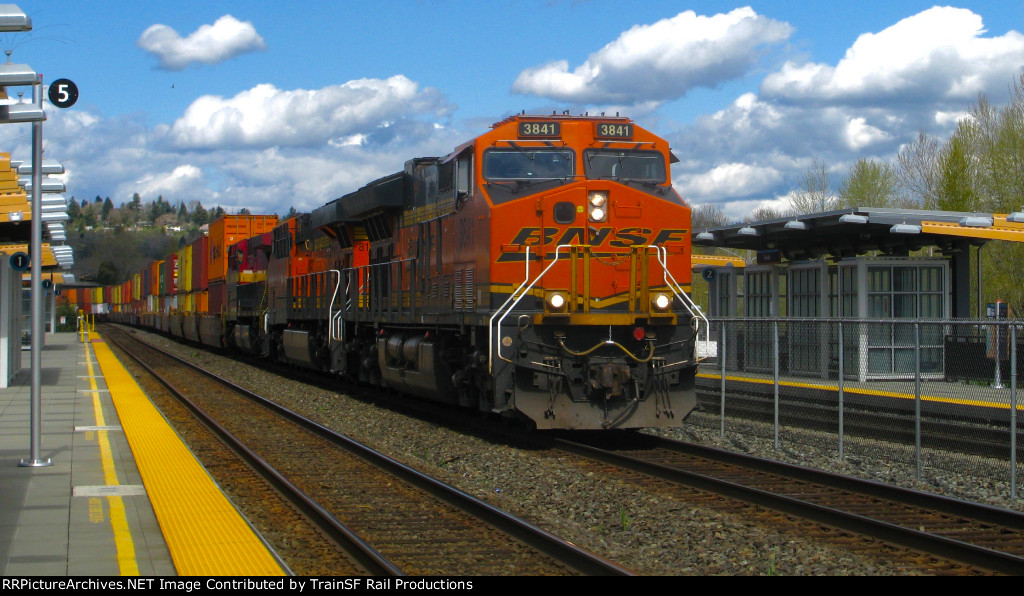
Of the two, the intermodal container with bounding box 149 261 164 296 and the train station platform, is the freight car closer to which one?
the train station platform

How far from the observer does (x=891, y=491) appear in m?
9.14

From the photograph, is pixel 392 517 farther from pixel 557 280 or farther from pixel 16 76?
pixel 16 76

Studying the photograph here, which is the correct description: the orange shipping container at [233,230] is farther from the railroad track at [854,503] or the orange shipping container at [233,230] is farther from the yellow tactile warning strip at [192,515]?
the railroad track at [854,503]

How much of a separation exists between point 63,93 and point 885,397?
10712 millimetres

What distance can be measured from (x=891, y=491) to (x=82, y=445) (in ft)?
31.6

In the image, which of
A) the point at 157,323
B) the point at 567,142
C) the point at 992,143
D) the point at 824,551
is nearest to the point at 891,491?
the point at 824,551

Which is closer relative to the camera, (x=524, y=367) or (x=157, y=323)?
(x=524, y=367)

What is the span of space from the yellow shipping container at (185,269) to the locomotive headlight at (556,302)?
33756 mm

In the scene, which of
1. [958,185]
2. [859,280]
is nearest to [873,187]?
[958,185]

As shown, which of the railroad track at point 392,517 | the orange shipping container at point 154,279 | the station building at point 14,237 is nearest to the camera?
the railroad track at point 392,517

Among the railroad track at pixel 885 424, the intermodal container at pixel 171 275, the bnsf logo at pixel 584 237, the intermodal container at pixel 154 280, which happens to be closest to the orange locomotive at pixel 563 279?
the bnsf logo at pixel 584 237

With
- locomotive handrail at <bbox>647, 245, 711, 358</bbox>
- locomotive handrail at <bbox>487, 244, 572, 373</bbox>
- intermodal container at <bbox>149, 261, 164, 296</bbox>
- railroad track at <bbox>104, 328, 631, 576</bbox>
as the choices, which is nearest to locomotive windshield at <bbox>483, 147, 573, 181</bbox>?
locomotive handrail at <bbox>487, 244, 572, 373</bbox>

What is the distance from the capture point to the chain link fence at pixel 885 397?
34.3 ft

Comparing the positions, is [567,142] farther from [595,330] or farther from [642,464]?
[642,464]
